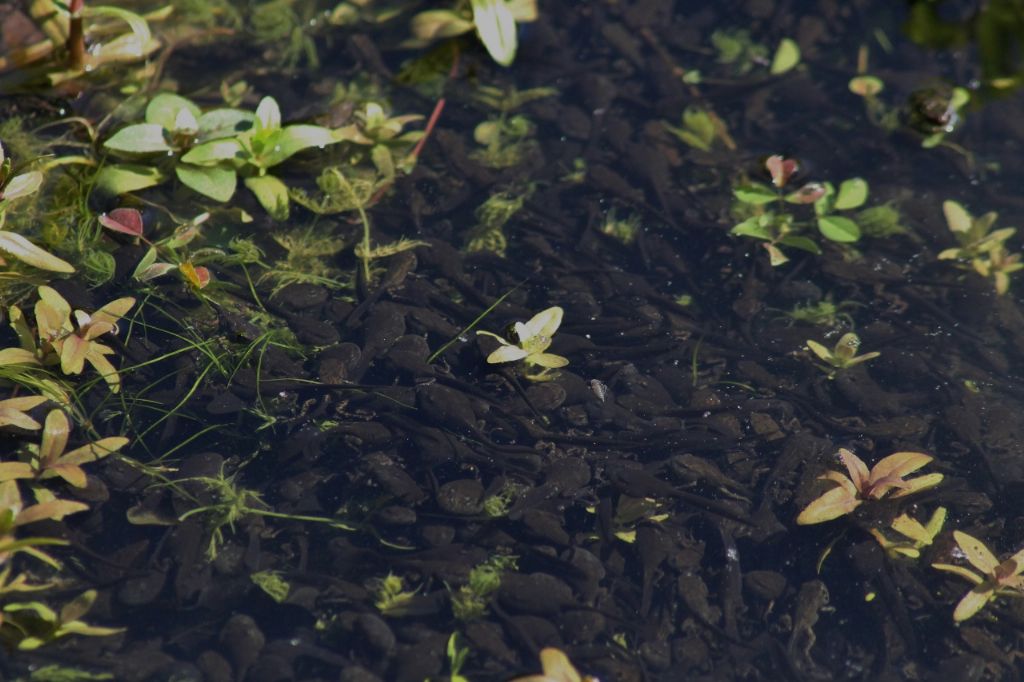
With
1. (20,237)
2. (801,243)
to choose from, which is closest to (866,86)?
(801,243)

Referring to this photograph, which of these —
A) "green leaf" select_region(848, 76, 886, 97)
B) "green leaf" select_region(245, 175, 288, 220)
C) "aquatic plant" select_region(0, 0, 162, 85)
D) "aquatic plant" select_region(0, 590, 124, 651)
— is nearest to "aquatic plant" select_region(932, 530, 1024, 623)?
"green leaf" select_region(848, 76, 886, 97)

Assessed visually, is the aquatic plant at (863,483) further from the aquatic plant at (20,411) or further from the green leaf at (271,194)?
the aquatic plant at (20,411)

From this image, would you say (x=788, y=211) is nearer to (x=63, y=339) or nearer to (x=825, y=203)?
(x=825, y=203)

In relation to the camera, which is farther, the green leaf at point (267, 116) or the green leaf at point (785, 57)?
the green leaf at point (785, 57)

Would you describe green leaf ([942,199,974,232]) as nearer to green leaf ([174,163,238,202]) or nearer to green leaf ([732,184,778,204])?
green leaf ([732,184,778,204])

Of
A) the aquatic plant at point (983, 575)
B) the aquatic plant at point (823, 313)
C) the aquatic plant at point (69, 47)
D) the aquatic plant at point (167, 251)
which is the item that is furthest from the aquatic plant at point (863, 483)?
the aquatic plant at point (69, 47)

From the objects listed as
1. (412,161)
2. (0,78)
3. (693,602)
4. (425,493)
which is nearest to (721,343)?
(693,602)

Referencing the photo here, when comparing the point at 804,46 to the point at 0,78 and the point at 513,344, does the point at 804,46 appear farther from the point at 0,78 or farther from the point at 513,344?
the point at 0,78
